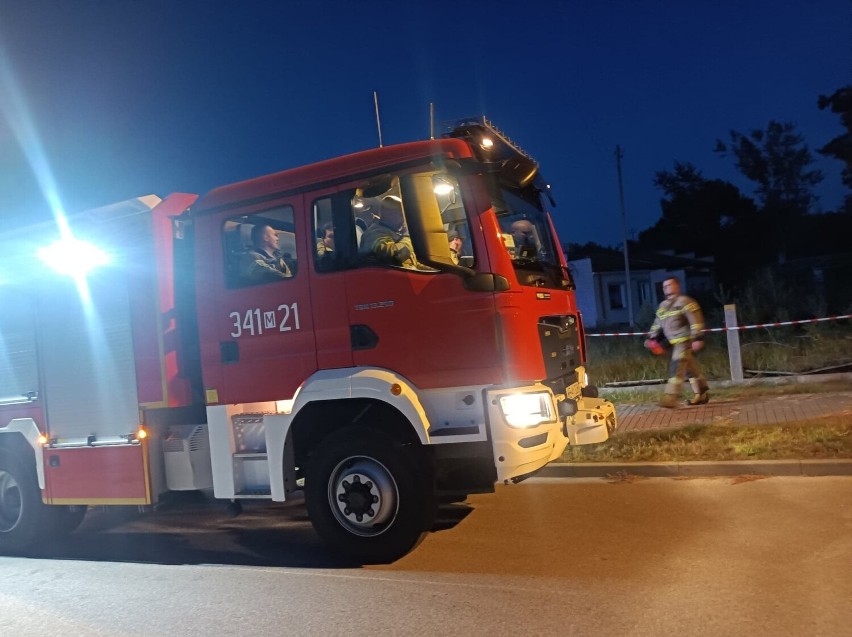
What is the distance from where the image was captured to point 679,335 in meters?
9.21

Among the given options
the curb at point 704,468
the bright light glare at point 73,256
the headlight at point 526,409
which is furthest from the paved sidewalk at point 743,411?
the bright light glare at point 73,256

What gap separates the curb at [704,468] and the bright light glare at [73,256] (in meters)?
4.96

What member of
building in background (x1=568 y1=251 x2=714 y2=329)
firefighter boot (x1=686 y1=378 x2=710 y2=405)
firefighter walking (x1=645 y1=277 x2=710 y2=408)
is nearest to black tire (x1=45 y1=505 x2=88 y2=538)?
firefighter walking (x1=645 y1=277 x2=710 y2=408)

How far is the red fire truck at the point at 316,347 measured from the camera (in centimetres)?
479

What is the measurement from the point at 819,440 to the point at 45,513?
7.60m

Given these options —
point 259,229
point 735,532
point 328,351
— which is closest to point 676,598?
point 735,532

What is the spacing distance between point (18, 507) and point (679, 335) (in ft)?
25.9

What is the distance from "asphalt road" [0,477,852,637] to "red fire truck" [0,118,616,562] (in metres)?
0.54

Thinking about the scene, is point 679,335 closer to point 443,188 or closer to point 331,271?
point 443,188

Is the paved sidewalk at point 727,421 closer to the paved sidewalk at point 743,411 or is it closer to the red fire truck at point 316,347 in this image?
the paved sidewalk at point 743,411

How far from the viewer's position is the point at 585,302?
1453 inches

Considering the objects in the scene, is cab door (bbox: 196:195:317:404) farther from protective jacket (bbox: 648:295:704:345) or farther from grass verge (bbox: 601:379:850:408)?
grass verge (bbox: 601:379:850:408)

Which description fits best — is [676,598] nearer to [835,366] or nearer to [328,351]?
[328,351]

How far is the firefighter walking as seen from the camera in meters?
9.08
